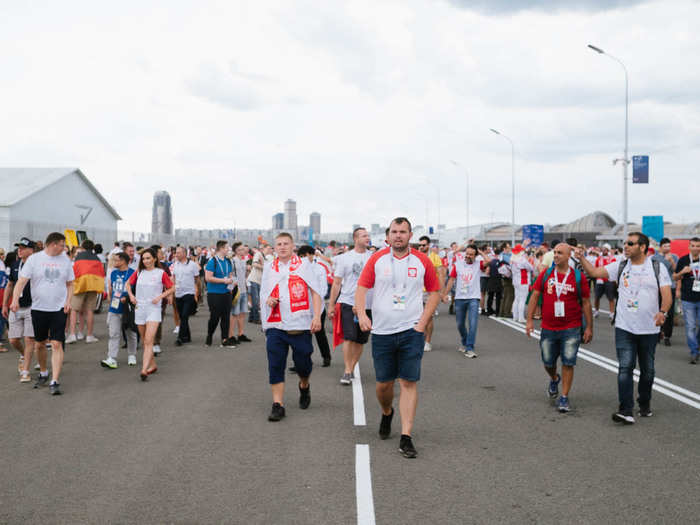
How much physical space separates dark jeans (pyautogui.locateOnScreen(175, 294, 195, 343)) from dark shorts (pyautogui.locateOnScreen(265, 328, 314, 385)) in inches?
237

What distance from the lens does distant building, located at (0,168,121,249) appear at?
28570 mm

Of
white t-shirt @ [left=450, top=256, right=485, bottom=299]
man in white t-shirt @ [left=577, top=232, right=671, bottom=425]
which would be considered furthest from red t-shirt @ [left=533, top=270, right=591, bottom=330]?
white t-shirt @ [left=450, top=256, right=485, bottom=299]

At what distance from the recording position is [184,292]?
485 inches

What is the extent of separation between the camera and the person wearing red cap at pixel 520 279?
15.2 m

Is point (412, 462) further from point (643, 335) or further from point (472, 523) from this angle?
point (643, 335)

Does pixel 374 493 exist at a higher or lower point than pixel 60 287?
lower

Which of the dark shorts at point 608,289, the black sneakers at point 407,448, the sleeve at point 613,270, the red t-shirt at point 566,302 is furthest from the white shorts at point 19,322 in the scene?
the dark shorts at point 608,289

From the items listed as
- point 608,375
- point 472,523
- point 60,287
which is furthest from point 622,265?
point 60,287

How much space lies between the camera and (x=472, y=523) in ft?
12.4

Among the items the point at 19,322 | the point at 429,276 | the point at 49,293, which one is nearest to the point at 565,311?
the point at 429,276

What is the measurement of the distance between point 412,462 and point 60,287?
16.8 feet

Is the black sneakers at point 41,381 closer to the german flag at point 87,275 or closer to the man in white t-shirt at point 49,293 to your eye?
the man in white t-shirt at point 49,293

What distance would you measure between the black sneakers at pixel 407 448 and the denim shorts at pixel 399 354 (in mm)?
493

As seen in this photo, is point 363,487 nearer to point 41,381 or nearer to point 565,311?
point 565,311
